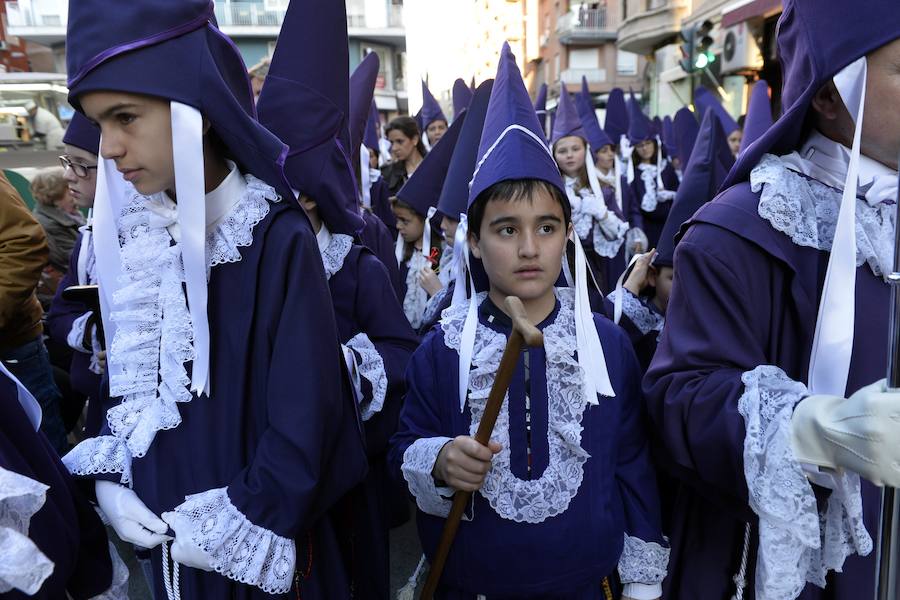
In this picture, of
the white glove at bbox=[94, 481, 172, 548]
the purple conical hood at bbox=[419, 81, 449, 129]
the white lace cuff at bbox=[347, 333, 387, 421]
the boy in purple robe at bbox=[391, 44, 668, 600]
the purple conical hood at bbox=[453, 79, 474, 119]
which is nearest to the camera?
the white glove at bbox=[94, 481, 172, 548]

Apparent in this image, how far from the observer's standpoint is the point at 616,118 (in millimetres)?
9852

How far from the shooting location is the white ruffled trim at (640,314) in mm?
2508

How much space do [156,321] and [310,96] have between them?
110cm

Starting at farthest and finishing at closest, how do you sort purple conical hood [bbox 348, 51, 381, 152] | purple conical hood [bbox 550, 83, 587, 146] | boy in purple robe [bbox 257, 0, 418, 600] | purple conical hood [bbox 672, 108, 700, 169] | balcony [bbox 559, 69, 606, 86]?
balcony [bbox 559, 69, 606, 86]
purple conical hood [bbox 672, 108, 700, 169]
purple conical hood [bbox 550, 83, 587, 146]
purple conical hood [bbox 348, 51, 381, 152]
boy in purple robe [bbox 257, 0, 418, 600]

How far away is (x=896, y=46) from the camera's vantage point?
1211mm

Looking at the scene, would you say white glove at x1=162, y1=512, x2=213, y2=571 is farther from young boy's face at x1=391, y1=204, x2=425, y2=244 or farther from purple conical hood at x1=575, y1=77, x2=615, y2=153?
purple conical hood at x1=575, y1=77, x2=615, y2=153

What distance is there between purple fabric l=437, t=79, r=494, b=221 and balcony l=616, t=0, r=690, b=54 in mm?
20675

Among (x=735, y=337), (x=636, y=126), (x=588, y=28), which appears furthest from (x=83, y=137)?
(x=588, y=28)

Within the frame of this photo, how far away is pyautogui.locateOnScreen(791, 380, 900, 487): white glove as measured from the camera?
98 cm

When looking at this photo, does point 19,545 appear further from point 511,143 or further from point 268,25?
point 268,25

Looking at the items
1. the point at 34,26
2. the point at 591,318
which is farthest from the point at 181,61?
the point at 34,26

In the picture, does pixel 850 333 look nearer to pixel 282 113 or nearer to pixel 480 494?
pixel 480 494

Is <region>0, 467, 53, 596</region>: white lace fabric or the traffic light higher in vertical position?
the traffic light

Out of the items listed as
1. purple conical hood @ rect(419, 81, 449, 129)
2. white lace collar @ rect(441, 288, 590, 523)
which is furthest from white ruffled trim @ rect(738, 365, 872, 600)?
purple conical hood @ rect(419, 81, 449, 129)
